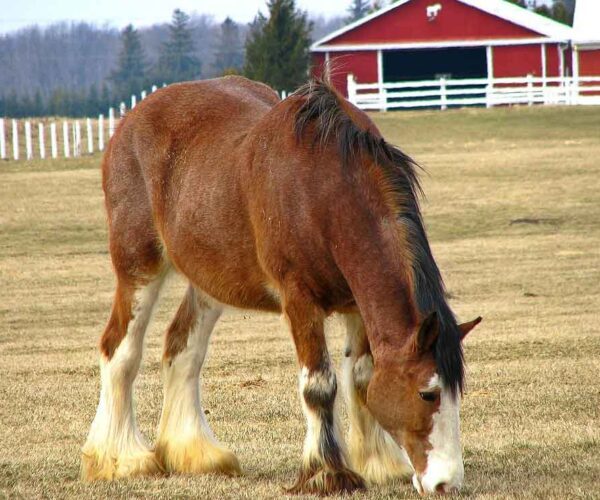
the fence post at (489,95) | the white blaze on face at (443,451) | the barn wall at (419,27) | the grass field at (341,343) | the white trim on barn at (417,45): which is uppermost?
the barn wall at (419,27)

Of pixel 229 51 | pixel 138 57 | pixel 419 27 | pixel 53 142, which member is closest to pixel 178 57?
pixel 138 57

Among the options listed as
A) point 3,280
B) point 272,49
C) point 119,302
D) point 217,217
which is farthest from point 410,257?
point 272,49

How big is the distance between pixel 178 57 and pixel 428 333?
11769 centimetres

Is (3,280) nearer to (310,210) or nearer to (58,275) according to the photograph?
(58,275)

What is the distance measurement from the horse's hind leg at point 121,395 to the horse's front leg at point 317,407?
141cm

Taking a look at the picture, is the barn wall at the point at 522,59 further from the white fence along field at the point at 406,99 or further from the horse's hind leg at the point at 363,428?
the horse's hind leg at the point at 363,428

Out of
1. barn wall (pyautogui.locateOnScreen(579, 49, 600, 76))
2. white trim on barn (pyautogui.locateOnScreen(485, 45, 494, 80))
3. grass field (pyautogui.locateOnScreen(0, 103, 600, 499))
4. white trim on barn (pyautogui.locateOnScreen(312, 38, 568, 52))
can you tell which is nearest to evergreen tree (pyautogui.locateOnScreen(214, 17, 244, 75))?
white trim on barn (pyautogui.locateOnScreen(312, 38, 568, 52))

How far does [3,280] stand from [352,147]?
40.1ft

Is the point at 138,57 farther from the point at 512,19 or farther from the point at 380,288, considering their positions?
the point at 380,288

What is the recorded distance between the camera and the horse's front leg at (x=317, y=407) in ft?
18.6

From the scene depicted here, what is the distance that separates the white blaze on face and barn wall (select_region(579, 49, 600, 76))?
4434 cm

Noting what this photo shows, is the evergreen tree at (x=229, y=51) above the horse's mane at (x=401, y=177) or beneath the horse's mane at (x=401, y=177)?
above

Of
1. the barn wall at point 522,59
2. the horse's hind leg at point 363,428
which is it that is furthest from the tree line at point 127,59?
the horse's hind leg at point 363,428

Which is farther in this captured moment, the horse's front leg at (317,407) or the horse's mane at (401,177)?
the horse's front leg at (317,407)
